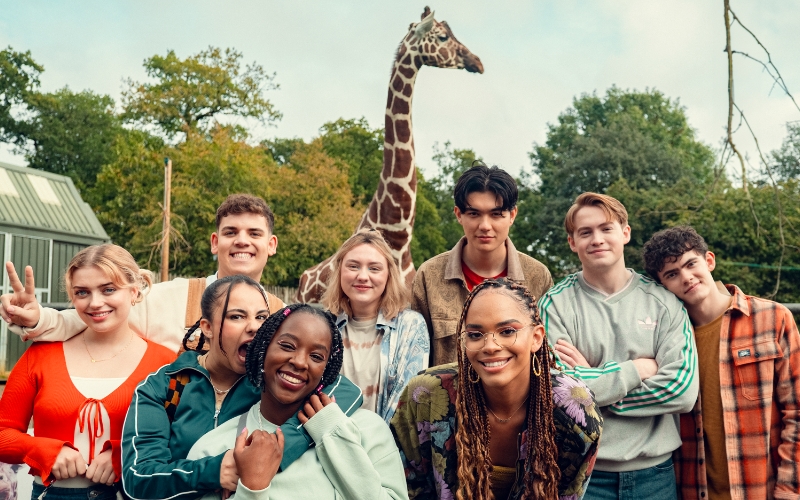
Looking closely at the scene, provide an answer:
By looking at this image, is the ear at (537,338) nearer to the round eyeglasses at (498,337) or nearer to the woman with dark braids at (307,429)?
the round eyeglasses at (498,337)

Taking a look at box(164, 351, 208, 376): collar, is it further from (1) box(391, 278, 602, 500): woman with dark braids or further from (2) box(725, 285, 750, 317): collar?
(2) box(725, 285, 750, 317): collar

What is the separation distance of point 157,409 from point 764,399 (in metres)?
2.44

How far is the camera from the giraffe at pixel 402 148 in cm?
744

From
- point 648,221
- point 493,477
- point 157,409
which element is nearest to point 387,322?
point 493,477

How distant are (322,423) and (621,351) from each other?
1.35m

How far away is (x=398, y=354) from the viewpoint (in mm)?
3307

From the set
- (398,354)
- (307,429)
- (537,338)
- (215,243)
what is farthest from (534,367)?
(215,243)

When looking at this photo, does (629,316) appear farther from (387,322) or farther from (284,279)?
(284,279)

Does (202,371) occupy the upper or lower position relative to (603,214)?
lower

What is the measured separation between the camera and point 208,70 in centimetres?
3272

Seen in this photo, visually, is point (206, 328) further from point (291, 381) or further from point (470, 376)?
point (470, 376)

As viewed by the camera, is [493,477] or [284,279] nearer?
[493,477]

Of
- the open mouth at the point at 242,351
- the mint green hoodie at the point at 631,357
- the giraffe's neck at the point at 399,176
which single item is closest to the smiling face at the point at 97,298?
the open mouth at the point at 242,351

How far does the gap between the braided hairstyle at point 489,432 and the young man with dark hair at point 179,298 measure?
121 cm
